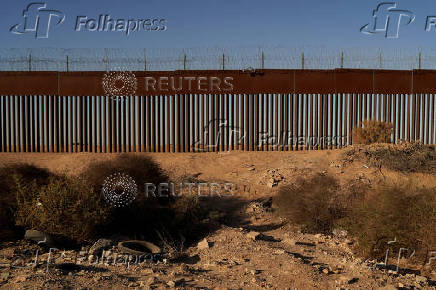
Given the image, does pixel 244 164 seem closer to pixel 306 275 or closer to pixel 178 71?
pixel 178 71

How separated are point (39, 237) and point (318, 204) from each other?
5560 mm

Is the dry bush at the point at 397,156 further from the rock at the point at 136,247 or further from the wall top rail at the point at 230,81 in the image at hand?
the rock at the point at 136,247

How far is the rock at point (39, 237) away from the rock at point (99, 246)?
79 cm

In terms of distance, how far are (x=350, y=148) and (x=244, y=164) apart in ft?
11.9

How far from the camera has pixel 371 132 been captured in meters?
15.4

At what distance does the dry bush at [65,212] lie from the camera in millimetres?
7480

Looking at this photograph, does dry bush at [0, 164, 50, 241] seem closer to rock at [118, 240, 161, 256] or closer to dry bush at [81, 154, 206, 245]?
dry bush at [81, 154, 206, 245]

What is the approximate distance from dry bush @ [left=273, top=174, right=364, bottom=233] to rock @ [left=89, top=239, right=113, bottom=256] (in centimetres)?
397

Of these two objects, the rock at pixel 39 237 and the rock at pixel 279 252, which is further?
the rock at pixel 39 237

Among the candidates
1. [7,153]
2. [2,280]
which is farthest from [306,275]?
[7,153]

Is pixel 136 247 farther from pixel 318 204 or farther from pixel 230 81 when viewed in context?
pixel 230 81

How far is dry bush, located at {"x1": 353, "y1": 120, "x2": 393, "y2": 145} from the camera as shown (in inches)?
607

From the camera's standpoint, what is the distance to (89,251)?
7.12 m

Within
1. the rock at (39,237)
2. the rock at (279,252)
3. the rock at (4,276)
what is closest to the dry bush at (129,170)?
the rock at (39,237)
